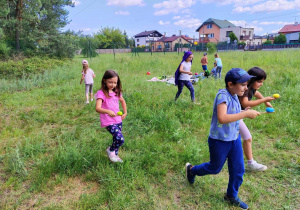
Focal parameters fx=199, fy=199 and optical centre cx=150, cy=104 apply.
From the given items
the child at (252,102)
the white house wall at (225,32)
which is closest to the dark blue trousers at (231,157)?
the child at (252,102)

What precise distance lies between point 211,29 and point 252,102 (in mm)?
61641

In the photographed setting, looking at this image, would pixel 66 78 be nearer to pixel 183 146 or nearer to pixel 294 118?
pixel 183 146

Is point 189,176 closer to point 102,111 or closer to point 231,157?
point 231,157

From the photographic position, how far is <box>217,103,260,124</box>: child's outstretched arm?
1948 mm

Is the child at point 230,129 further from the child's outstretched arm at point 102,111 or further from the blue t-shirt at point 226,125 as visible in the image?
the child's outstretched arm at point 102,111

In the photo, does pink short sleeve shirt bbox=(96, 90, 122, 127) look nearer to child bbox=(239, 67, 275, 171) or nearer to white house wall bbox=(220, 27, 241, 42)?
child bbox=(239, 67, 275, 171)

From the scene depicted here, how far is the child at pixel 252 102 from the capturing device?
2557 mm

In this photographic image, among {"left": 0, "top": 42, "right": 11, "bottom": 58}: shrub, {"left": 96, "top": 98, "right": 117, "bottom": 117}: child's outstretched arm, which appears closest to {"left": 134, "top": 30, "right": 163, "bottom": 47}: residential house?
{"left": 0, "top": 42, "right": 11, "bottom": 58}: shrub

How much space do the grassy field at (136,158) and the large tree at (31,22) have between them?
9977mm

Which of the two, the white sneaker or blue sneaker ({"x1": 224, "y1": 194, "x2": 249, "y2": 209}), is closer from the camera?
blue sneaker ({"x1": 224, "y1": 194, "x2": 249, "y2": 209})

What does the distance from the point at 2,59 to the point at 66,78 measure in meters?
5.70

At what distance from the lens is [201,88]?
777 centimetres

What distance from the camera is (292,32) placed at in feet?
181

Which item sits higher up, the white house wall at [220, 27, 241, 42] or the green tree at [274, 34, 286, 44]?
the white house wall at [220, 27, 241, 42]
